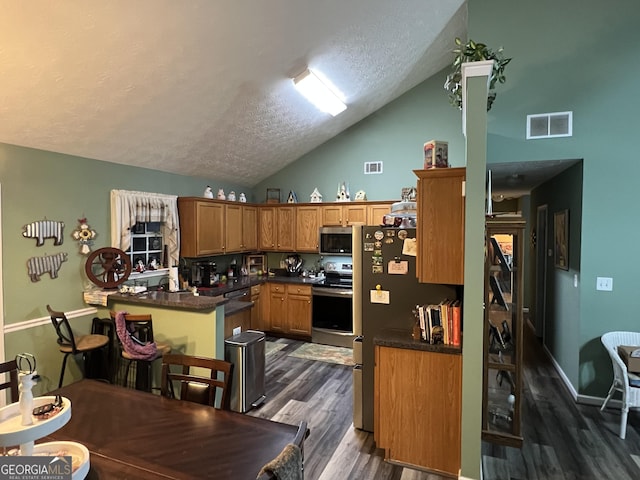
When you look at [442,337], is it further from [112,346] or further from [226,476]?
[112,346]

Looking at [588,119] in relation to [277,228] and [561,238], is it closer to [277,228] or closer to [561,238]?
[561,238]

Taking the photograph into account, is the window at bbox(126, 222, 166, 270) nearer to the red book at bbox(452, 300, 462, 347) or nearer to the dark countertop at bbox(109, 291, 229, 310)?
the dark countertop at bbox(109, 291, 229, 310)

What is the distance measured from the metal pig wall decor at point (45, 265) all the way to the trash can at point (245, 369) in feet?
5.66

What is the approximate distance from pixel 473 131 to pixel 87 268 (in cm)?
361

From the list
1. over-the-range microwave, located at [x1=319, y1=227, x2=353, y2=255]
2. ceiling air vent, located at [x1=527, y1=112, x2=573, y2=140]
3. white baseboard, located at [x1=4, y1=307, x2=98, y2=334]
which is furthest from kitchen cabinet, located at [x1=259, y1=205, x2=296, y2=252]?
ceiling air vent, located at [x1=527, y1=112, x2=573, y2=140]

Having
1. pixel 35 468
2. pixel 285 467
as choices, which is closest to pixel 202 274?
pixel 35 468

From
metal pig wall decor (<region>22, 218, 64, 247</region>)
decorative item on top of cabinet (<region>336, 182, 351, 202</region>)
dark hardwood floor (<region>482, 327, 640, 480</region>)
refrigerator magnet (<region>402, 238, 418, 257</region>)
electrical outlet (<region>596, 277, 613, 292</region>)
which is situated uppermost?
decorative item on top of cabinet (<region>336, 182, 351, 202</region>)

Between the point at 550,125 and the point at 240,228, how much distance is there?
4298 mm

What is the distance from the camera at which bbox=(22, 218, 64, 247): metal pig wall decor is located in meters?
3.12

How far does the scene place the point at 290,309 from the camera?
555cm

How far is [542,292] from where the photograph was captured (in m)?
5.54

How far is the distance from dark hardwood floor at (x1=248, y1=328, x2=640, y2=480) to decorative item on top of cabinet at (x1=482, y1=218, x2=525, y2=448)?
0.19m

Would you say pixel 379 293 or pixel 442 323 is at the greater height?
pixel 379 293

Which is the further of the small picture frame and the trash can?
the small picture frame
